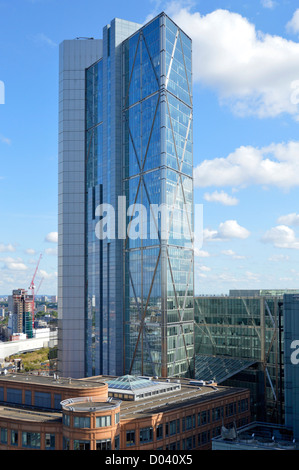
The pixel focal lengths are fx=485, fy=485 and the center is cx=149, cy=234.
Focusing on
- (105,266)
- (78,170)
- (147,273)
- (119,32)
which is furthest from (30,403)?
(119,32)

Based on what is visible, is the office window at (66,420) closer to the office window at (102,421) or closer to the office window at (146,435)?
the office window at (102,421)

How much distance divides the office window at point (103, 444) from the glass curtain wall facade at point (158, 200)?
49.4 m

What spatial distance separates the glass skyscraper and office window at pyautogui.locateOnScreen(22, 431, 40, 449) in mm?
48446

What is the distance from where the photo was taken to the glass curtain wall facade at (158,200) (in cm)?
11988

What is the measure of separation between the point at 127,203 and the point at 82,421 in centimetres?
7305

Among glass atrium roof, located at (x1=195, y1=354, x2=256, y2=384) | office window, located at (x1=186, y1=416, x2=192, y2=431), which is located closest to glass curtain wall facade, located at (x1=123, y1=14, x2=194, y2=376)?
glass atrium roof, located at (x1=195, y1=354, x2=256, y2=384)

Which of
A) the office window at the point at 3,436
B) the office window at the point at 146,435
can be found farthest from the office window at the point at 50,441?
the office window at the point at 146,435

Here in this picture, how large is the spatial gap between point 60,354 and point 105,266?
33.8 metres

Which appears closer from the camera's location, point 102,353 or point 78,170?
point 102,353

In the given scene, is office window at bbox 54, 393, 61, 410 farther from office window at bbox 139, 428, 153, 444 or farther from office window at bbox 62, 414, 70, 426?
office window at bbox 139, 428, 153, 444

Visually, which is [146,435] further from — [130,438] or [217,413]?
[217,413]

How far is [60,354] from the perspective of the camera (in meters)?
149

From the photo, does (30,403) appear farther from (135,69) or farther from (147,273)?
(135,69)
